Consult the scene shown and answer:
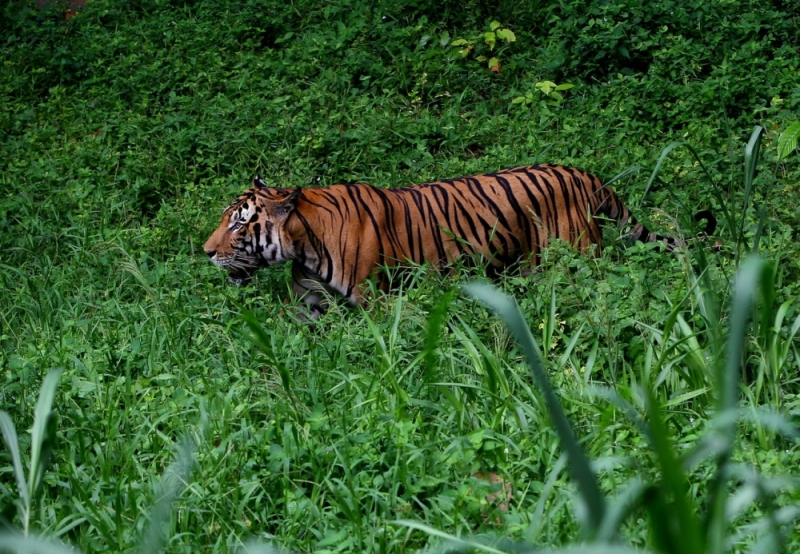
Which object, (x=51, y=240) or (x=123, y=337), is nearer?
(x=123, y=337)

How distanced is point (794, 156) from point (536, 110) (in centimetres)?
174

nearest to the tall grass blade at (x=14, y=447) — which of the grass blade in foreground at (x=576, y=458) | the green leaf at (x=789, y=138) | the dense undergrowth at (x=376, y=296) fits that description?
the dense undergrowth at (x=376, y=296)

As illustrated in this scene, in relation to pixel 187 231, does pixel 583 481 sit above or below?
above

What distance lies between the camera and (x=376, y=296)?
4.57 m

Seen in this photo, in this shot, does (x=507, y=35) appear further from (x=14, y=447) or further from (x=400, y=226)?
(x=14, y=447)

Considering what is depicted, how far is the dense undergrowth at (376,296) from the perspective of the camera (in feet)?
8.98

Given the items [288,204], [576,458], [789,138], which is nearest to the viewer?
[576,458]

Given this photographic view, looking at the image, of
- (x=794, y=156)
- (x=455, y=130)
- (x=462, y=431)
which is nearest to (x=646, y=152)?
(x=794, y=156)

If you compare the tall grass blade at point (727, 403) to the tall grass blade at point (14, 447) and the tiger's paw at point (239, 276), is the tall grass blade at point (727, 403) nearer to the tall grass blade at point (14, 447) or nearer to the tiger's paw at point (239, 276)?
the tall grass blade at point (14, 447)

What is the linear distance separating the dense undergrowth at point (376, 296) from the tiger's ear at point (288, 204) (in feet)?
1.35

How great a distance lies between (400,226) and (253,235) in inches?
29.2

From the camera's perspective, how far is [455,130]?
20.7ft

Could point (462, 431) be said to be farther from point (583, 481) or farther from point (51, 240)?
point (51, 240)

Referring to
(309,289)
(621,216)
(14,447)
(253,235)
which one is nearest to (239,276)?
(253,235)
